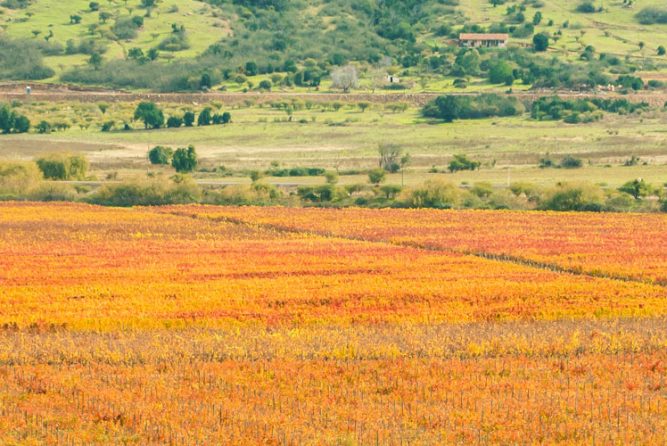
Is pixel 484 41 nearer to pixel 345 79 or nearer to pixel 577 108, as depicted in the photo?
pixel 345 79

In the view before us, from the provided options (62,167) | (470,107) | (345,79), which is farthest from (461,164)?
(345,79)

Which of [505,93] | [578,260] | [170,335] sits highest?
[170,335]

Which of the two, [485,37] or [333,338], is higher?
[333,338]

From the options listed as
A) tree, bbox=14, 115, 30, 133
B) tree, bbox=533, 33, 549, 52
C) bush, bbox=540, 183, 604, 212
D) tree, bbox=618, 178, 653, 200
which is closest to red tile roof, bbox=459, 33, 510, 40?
tree, bbox=533, 33, 549, 52

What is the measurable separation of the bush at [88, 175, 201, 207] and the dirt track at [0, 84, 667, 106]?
7439cm

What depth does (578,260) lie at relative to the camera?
2018 inches

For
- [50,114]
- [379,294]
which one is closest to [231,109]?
[50,114]

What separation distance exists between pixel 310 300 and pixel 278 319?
329 centimetres

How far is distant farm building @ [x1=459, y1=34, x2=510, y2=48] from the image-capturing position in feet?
630

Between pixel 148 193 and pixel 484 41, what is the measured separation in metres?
118

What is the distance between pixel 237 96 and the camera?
160 m

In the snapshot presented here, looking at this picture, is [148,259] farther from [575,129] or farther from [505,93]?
[505,93]

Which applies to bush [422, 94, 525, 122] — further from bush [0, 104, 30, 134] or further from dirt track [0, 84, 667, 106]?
bush [0, 104, 30, 134]

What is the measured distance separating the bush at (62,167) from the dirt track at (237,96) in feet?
208
